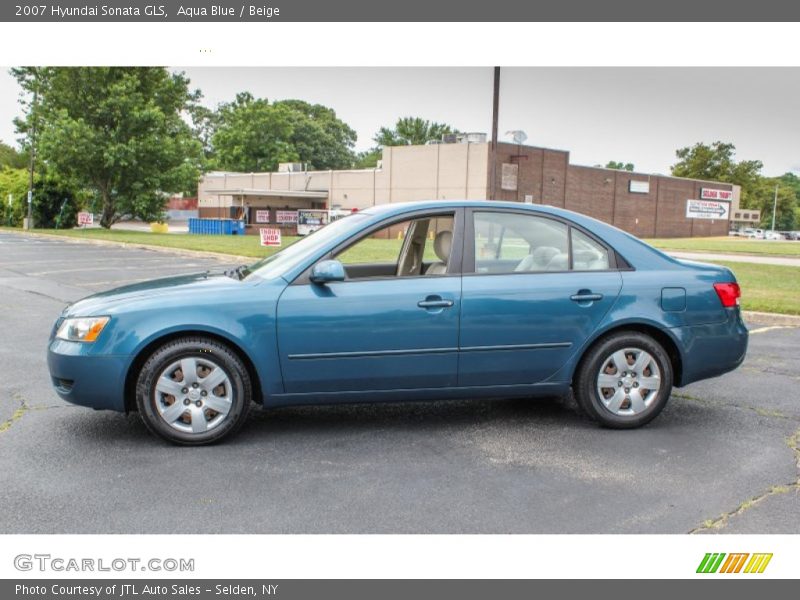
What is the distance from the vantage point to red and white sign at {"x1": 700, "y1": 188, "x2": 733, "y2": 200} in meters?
72.4

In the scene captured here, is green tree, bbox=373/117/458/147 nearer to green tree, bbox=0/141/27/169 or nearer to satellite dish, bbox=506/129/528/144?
green tree, bbox=0/141/27/169

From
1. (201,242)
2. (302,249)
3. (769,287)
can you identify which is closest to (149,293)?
(302,249)

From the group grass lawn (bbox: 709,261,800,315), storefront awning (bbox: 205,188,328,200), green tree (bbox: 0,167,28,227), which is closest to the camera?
Answer: grass lawn (bbox: 709,261,800,315)

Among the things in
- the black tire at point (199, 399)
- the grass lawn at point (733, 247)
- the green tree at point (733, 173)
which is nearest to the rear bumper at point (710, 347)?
the black tire at point (199, 399)

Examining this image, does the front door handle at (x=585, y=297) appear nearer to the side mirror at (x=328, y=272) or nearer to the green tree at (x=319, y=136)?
the side mirror at (x=328, y=272)

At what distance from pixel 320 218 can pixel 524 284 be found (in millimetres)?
43383

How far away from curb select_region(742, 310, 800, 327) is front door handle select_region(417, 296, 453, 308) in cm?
777

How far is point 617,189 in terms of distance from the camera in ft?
203

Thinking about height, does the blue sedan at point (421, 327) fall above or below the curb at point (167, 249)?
above

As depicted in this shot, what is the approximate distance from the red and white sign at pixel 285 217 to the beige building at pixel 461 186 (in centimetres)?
7

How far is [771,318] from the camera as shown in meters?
10.9

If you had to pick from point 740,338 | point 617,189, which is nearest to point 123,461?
point 740,338

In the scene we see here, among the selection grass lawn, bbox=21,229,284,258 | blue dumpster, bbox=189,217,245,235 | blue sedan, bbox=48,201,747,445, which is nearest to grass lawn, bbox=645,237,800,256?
grass lawn, bbox=21,229,284,258

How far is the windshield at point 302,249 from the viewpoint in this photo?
5.03m
